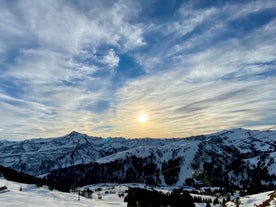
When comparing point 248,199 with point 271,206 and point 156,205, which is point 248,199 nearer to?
point 271,206

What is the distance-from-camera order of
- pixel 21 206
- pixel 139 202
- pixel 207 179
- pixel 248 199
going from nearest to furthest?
1. pixel 207 179
2. pixel 21 206
3. pixel 248 199
4. pixel 139 202

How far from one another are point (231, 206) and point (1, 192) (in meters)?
69.0

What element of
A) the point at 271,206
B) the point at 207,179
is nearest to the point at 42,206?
the point at 207,179

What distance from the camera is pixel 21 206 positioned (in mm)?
59125

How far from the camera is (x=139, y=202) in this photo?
19700 cm

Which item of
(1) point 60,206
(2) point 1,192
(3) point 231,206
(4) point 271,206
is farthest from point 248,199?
(2) point 1,192

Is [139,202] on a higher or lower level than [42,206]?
lower

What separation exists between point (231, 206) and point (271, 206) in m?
35.5

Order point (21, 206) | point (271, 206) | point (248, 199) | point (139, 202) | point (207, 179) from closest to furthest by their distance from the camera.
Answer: point (207, 179) < point (21, 206) < point (271, 206) < point (248, 199) < point (139, 202)

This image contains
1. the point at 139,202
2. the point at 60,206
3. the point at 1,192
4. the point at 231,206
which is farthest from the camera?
the point at 139,202

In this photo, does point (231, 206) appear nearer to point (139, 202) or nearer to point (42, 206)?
point (42, 206)

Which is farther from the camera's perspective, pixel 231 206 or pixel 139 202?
pixel 139 202

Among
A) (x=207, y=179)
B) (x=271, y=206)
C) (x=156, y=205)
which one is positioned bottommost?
(x=156, y=205)

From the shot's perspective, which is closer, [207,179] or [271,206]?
[207,179]
